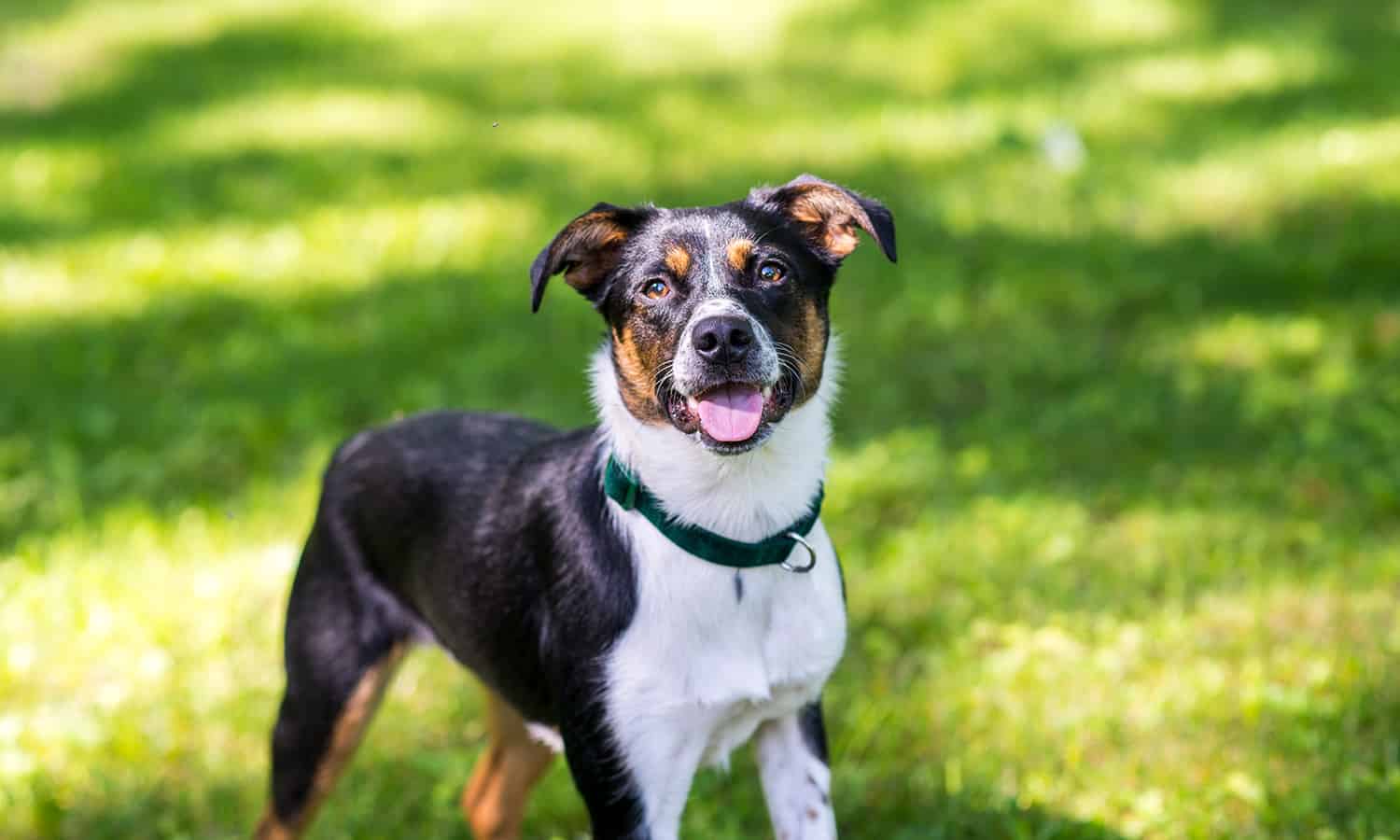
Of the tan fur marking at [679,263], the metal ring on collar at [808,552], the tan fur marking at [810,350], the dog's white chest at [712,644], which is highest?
the tan fur marking at [679,263]

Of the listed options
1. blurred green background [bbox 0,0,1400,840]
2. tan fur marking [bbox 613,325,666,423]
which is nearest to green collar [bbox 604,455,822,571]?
tan fur marking [bbox 613,325,666,423]

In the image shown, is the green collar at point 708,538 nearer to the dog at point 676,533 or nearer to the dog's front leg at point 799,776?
the dog at point 676,533

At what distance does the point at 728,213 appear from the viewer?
348cm

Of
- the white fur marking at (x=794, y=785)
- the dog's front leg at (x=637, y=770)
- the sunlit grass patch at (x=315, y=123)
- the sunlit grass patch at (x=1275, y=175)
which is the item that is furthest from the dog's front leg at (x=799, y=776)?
the sunlit grass patch at (x=315, y=123)

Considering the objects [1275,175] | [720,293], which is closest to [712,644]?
[720,293]

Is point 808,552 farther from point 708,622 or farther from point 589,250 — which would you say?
point 589,250

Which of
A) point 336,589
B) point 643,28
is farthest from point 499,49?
point 336,589

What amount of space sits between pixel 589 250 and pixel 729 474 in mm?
638

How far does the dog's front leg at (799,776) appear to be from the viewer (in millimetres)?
3471

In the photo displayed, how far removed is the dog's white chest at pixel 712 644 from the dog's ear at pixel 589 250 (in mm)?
576

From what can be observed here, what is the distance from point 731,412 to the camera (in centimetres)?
325

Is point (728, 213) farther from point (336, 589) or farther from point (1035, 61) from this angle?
point (1035, 61)

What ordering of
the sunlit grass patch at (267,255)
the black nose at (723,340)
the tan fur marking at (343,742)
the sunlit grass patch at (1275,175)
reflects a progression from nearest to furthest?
the black nose at (723,340), the tan fur marking at (343,742), the sunlit grass patch at (267,255), the sunlit grass patch at (1275,175)

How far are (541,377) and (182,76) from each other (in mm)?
6691
